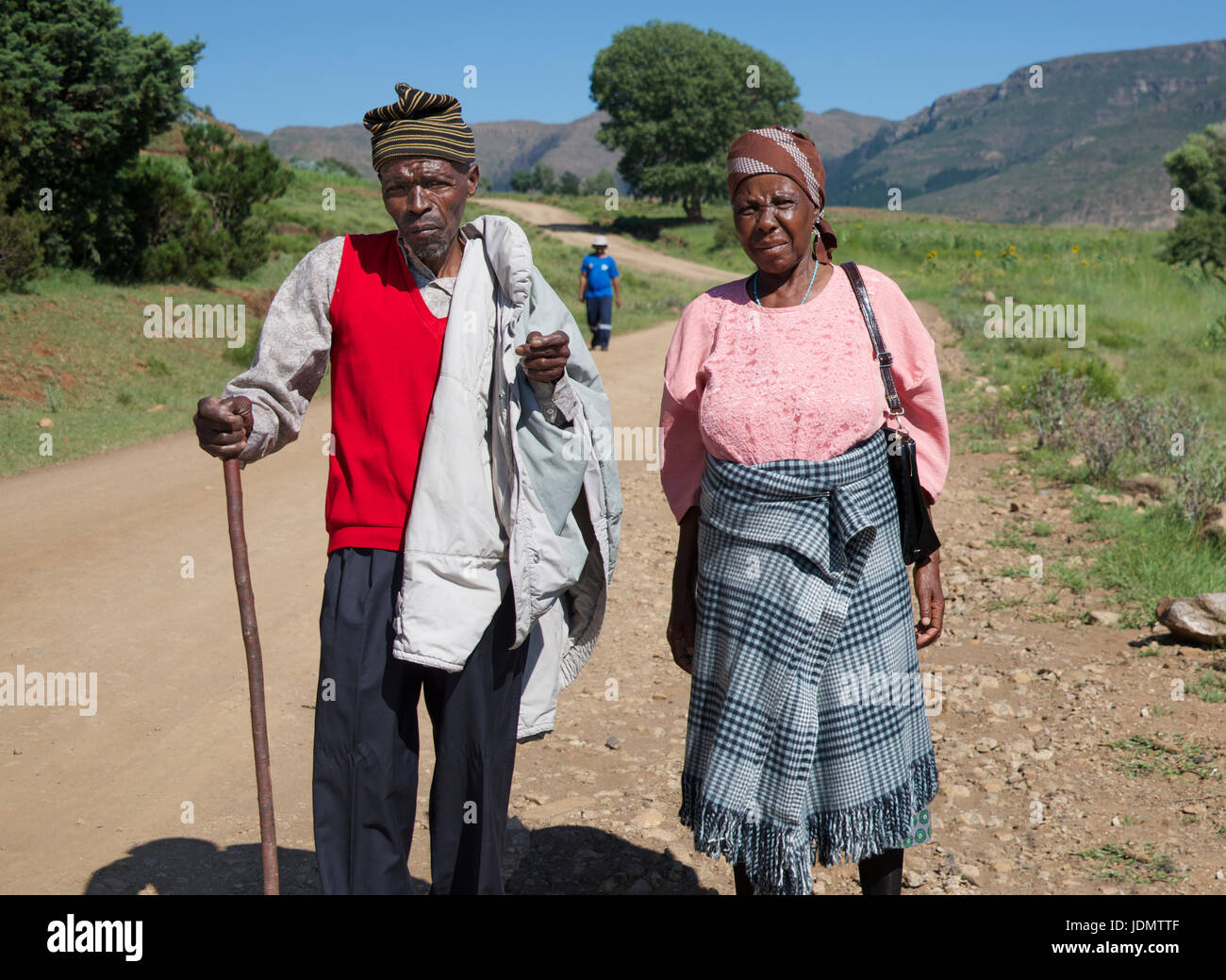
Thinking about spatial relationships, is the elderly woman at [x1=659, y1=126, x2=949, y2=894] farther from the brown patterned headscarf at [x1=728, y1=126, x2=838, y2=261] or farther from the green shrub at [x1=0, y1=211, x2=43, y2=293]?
the green shrub at [x1=0, y1=211, x2=43, y2=293]

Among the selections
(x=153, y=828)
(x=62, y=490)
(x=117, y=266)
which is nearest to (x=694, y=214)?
(x=117, y=266)

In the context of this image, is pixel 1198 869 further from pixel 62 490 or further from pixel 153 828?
pixel 62 490

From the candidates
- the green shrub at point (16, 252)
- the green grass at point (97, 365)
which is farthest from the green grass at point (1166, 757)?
the green shrub at point (16, 252)

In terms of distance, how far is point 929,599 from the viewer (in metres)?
2.78

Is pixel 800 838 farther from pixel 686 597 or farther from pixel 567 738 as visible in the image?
pixel 567 738

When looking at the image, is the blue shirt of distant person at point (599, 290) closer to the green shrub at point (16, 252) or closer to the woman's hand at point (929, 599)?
the green shrub at point (16, 252)

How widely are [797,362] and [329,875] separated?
4.98 ft

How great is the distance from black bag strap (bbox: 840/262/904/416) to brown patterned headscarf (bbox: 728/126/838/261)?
4.6 inches

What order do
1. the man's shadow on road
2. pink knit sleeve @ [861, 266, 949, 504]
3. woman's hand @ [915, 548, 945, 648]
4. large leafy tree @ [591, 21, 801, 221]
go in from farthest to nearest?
large leafy tree @ [591, 21, 801, 221]
the man's shadow on road
woman's hand @ [915, 548, 945, 648]
pink knit sleeve @ [861, 266, 949, 504]

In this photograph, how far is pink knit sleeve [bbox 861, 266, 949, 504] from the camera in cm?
259

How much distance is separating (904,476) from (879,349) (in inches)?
11.7

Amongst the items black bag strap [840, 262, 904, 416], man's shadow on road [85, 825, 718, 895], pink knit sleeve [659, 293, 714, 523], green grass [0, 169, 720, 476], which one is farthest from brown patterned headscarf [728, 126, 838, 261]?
green grass [0, 169, 720, 476]

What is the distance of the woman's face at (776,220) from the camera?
101 inches

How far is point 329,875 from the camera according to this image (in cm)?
255
